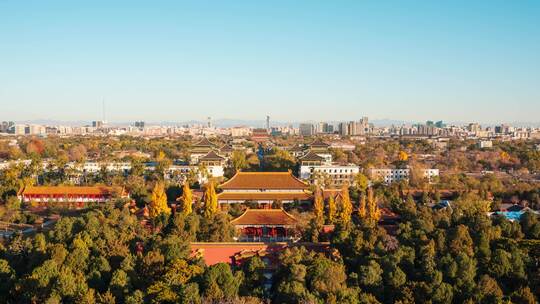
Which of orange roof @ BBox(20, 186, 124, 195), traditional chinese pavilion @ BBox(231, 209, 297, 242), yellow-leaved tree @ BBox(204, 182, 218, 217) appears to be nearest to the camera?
traditional chinese pavilion @ BBox(231, 209, 297, 242)

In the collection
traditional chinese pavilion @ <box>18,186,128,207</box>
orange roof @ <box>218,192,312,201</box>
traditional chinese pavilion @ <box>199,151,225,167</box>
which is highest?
traditional chinese pavilion @ <box>199,151,225,167</box>

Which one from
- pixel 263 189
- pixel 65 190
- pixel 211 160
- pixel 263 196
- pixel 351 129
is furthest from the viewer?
pixel 351 129

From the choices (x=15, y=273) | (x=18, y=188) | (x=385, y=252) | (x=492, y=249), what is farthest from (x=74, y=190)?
(x=492, y=249)

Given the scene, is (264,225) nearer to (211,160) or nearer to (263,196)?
(263,196)

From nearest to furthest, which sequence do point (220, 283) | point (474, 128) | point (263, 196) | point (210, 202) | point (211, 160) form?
point (220, 283)
point (210, 202)
point (263, 196)
point (211, 160)
point (474, 128)

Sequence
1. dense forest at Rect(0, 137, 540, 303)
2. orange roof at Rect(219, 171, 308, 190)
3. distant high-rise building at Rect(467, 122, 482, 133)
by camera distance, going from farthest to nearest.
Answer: distant high-rise building at Rect(467, 122, 482, 133), orange roof at Rect(219, 171, 308, 190), dense forest at Rect(0, 137, 540, 303)

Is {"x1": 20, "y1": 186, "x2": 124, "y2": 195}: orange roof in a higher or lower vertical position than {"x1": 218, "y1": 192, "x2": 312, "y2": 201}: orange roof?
lower

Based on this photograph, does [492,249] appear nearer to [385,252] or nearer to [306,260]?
[385,252]

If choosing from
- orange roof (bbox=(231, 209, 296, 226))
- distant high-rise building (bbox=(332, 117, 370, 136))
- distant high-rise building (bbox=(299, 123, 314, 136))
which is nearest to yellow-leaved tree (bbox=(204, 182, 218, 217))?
orange roof (bbox=(231, 209, 296, 226))

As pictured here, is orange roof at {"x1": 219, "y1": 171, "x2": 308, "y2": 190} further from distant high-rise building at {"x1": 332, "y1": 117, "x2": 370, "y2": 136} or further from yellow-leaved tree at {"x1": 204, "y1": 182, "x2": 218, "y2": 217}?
distant high-rise building at {"x1": 332, "y1": 117, "x2": 370, "y2": 136}

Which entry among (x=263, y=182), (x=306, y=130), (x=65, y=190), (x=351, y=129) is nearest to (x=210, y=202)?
(x=263, y=182)
